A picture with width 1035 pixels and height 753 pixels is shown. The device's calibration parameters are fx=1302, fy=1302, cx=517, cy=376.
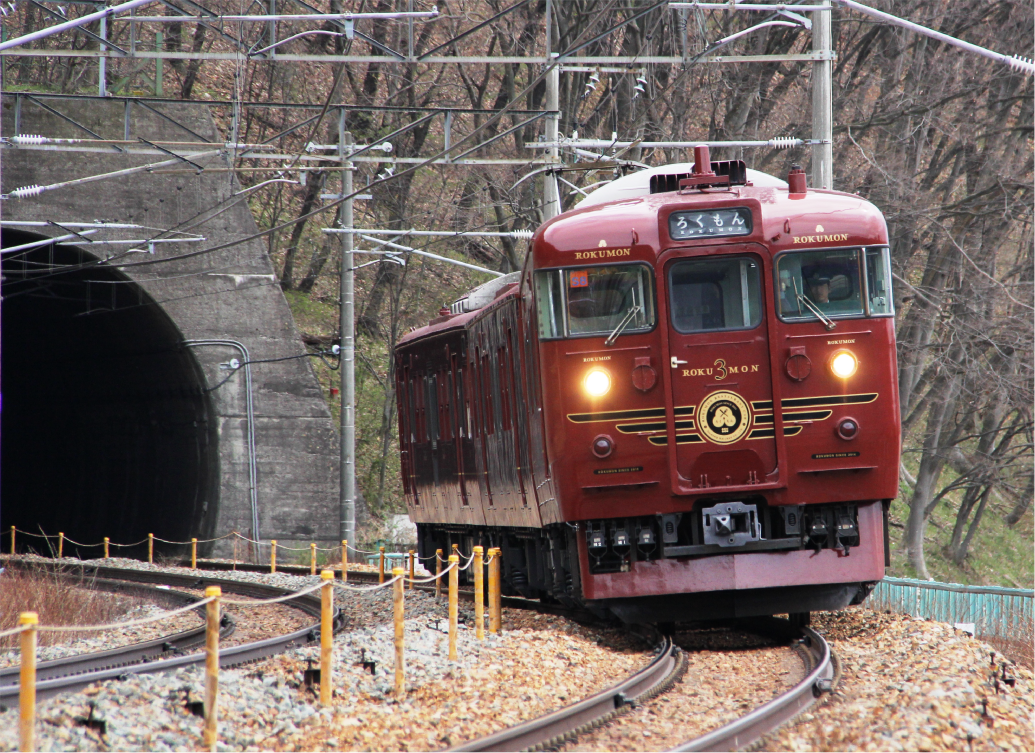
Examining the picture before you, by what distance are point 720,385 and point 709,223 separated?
1355 mm

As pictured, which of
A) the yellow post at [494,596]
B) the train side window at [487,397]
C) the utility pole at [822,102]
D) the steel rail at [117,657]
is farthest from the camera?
the utility pole at [822,102]

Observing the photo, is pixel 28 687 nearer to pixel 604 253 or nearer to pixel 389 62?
pixel 604 253

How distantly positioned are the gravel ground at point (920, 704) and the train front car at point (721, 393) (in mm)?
879

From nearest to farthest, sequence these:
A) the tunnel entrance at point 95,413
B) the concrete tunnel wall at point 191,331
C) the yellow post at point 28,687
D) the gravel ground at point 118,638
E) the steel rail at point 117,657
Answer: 1. the yellow post at point 28,687
2. the steel rail at point 117,657
3. the gravel ground at point 118,638
4. the concrete tunnel wall at point 191,331
5. the tunnel entrance at point 95,413

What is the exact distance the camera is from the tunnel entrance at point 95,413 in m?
28.3

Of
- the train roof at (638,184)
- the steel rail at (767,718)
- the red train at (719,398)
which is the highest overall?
the train roof at (638,184)

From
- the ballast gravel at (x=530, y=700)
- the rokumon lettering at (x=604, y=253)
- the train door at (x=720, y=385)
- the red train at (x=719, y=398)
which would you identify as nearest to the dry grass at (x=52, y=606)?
the ballast gravel at (x=530, y=700)

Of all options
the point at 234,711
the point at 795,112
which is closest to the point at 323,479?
the point at 795,112

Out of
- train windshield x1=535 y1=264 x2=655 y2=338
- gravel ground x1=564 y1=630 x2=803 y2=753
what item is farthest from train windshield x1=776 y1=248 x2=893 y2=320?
gravel ground x1=564 y1=630 x2=803 y2=753

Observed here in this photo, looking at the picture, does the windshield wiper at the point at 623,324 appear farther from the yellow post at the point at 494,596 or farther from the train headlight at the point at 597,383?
the yellow post at the point at 494,596

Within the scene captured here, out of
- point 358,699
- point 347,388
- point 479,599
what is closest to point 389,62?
point 479,599

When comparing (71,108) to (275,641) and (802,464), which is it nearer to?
(275,641)

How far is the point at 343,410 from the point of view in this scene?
79.2 feet

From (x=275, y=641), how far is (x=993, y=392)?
51.1 feet
